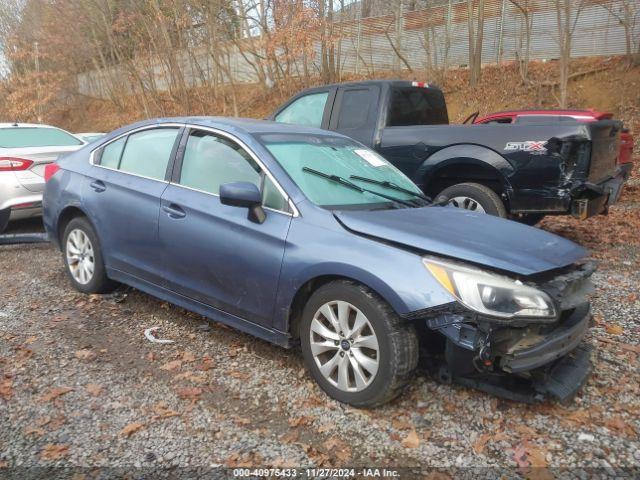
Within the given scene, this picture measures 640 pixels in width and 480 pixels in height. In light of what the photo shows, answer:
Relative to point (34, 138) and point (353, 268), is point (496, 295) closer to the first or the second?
point (353, 268)

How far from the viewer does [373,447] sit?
282 cm

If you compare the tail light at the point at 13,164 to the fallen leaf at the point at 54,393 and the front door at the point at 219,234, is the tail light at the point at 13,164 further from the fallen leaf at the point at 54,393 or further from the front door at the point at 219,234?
the fallen leaf at the point at 54,393

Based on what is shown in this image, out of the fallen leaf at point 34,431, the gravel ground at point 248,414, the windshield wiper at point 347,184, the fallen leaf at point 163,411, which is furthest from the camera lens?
the windshield wiper at point 347,184

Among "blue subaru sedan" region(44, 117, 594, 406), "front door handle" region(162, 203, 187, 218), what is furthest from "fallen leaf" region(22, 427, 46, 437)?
"front door handle" region(162, 203, 187, 218)

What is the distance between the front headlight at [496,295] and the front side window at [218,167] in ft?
4.25

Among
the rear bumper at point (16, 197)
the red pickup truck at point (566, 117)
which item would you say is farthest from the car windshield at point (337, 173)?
the rear bumper at point (16, 197)

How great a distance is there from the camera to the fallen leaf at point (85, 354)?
386 cm

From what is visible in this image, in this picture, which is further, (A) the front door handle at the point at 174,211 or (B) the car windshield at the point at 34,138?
(B) the car windshield at the point at 34,138

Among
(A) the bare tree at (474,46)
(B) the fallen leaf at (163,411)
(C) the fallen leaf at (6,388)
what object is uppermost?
(A) the bare tree at (474,46)

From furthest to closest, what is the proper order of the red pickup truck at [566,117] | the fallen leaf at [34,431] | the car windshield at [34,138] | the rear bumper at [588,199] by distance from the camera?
the red pickup truck at [566,117] → the car windshield at [34,138] → the rear bumper at [588,199] → the fallen leaf at [34,431]

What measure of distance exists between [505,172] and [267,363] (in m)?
3.27

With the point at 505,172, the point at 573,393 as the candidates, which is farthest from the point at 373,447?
the point at 505,172

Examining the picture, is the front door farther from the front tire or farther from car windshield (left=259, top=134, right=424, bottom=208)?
the front tire

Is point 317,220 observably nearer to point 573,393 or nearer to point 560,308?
point 560,308
